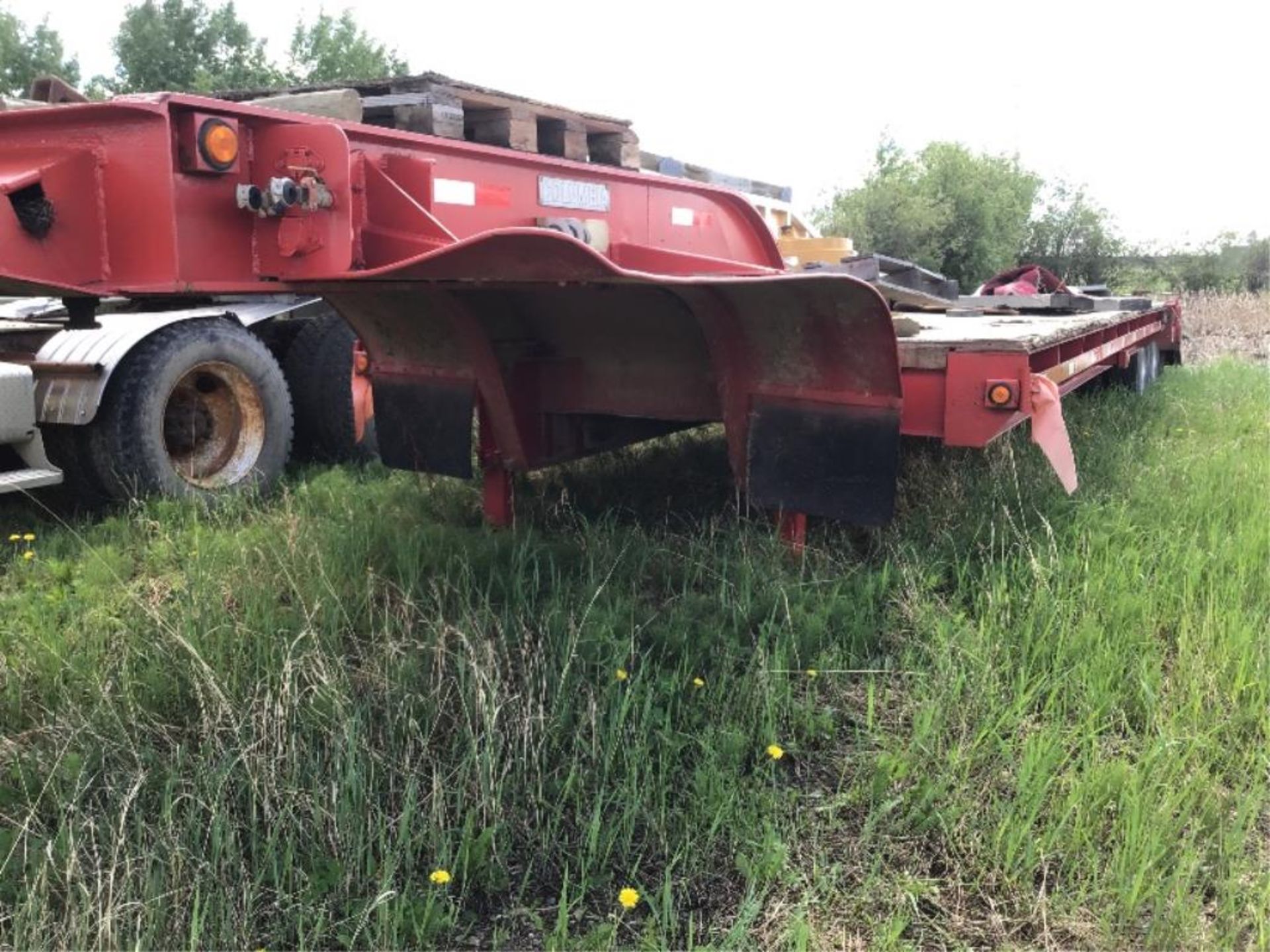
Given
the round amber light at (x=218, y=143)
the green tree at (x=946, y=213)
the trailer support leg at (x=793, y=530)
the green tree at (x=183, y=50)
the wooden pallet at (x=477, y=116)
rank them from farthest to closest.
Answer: the green tree at (x=183, y=50) → the green tree at (x=946, y=213) → the wooden pallet at (x=477, y=116) → the trailer support leg at (x=793, y=530) → the round amber light at (x=218, y=143)

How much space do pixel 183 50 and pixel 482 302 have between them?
36243 mm

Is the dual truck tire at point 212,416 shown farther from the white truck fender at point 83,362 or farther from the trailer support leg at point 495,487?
the trailer support leg at point 495,487

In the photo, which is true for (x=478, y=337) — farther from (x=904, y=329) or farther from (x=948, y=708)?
(x=948, y=708)

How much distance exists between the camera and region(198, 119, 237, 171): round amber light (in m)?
3.27

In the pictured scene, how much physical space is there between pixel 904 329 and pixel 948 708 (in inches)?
63.2

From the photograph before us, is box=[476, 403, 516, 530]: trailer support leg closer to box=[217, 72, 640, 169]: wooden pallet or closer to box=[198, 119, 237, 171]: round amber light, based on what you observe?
box=[217, 72, 640, 169]: wooden pallet

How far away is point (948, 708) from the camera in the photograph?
2.62 meters

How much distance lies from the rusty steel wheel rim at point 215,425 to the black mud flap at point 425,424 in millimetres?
1169

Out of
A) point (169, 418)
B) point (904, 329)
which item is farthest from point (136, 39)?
point (904, 329)

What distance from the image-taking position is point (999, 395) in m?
3.14

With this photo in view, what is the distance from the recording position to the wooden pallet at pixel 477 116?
4.10m

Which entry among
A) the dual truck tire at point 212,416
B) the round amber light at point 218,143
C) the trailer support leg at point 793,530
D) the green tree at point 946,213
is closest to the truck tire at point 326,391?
the dual truck tire at point 212,416

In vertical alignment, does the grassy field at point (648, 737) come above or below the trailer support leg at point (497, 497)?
below

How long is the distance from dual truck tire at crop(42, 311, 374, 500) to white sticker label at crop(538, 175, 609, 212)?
166 centimetres
